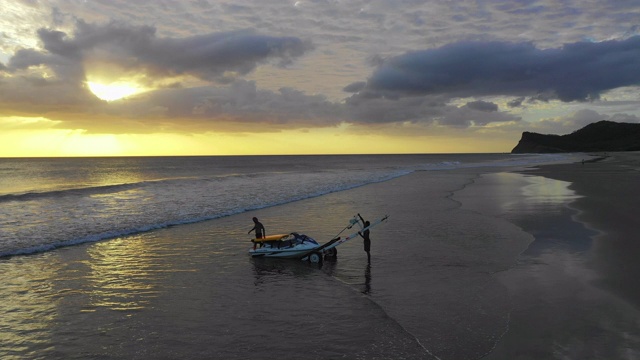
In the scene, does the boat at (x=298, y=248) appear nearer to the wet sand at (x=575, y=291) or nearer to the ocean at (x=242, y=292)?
the ocean at (x=242, y=292)

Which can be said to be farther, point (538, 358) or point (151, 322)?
point (151, 322)

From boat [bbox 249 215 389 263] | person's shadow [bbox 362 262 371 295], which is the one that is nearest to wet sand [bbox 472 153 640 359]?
person's shadow [bbox 362 262 371 295]

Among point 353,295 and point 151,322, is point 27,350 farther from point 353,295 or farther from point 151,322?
point 353,295

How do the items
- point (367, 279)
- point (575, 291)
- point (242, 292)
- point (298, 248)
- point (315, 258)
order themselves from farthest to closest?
point (298, 248)
point (315, 258)
point (367, 279)
point (242, 292)
point (575, 291)

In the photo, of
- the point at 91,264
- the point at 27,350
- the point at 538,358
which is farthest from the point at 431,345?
the point at 91,264

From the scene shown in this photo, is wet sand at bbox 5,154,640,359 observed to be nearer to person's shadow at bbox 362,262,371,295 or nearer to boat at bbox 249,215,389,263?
person's shadow at bbox 362,262,371,295

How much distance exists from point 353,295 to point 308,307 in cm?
171

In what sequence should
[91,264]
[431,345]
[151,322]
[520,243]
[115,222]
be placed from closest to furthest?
1. [431,345]
2. [151,322]
3. [91,264]
4. [520,243]
5. [115,222]

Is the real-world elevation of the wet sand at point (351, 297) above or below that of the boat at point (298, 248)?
below

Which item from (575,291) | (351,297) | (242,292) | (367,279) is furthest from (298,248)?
(575,291)

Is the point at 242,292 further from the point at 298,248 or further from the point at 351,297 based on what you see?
the point at 298,248

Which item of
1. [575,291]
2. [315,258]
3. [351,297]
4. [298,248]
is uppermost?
[298,248]

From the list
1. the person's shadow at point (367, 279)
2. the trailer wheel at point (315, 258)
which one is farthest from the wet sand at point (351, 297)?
the trailer wheel at point (315, 258)

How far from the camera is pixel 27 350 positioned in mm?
10281
